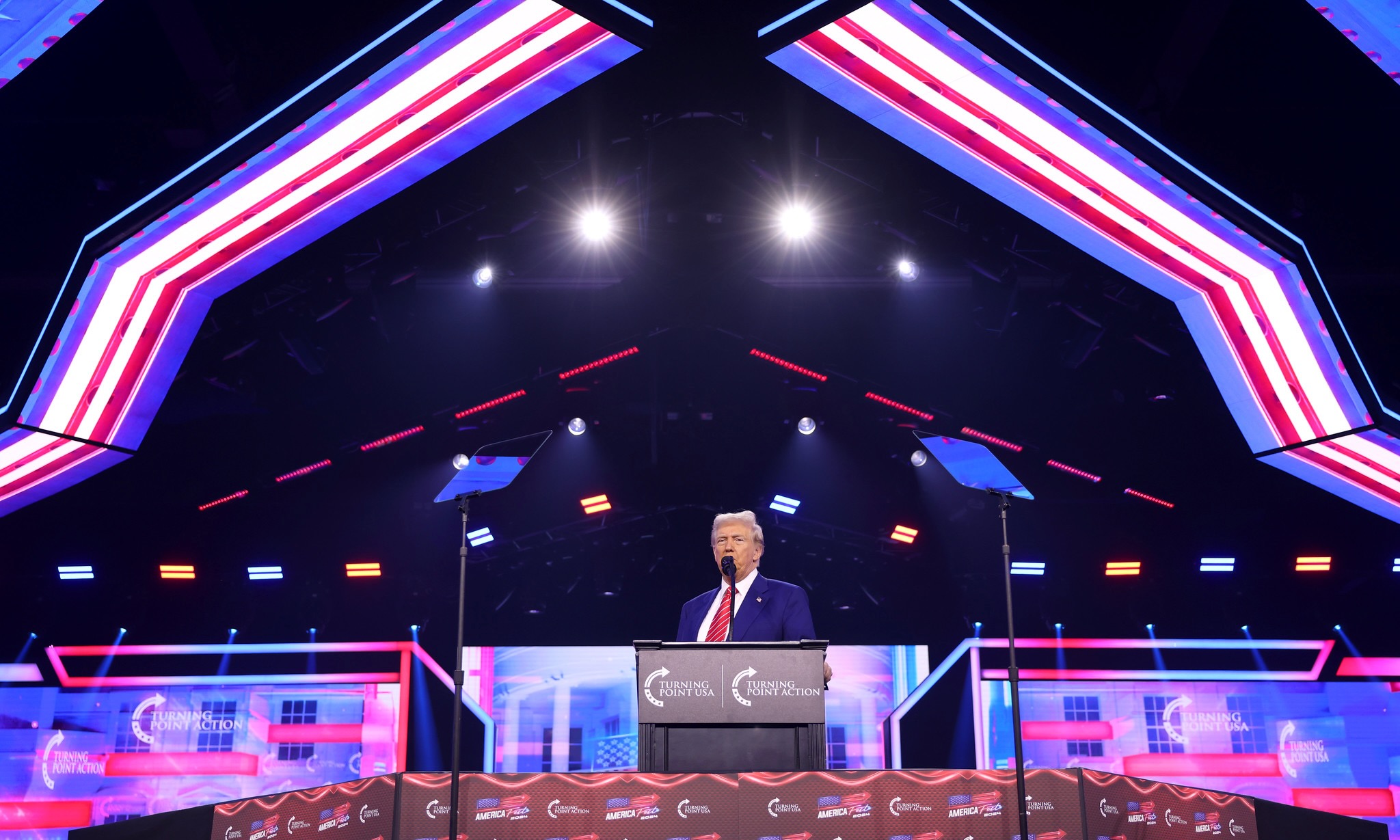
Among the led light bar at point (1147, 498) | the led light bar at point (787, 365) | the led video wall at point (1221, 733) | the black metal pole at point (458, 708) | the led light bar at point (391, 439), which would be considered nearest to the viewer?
the black metal pole at point (458, 708)

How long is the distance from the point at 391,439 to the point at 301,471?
96cm

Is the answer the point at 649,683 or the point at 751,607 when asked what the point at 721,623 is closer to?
the point at 751,607

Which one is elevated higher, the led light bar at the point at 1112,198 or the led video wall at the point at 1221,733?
the led light bar at the point at 1112,198

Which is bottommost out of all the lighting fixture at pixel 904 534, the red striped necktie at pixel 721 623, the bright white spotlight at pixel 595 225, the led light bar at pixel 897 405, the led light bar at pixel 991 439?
the red striped necktie at pixel 721 623

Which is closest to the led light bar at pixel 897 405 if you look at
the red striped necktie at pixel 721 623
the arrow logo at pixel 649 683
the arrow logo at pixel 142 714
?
the red striped necktie at pixel 721 623

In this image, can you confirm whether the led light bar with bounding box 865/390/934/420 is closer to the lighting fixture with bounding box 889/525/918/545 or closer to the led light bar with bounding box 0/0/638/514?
the lighting fixture with bounding box 889/525/918/545

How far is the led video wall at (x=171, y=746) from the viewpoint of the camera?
9398 mm

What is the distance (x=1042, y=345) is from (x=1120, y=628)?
386 cm

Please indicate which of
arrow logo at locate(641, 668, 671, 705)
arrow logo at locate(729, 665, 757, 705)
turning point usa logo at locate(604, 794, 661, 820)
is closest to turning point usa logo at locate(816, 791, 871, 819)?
arrow logo at locate(729, 665, 757, 705)

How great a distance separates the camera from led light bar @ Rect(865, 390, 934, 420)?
8906mm

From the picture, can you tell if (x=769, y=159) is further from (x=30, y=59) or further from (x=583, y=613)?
(x=583, y=613)

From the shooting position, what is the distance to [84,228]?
263 inches

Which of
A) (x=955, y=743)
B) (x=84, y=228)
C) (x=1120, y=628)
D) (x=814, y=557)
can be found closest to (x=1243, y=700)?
(x=1120, y=628)

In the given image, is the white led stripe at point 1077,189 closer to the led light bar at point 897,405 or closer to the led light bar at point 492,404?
the led light bar at point 897,405
